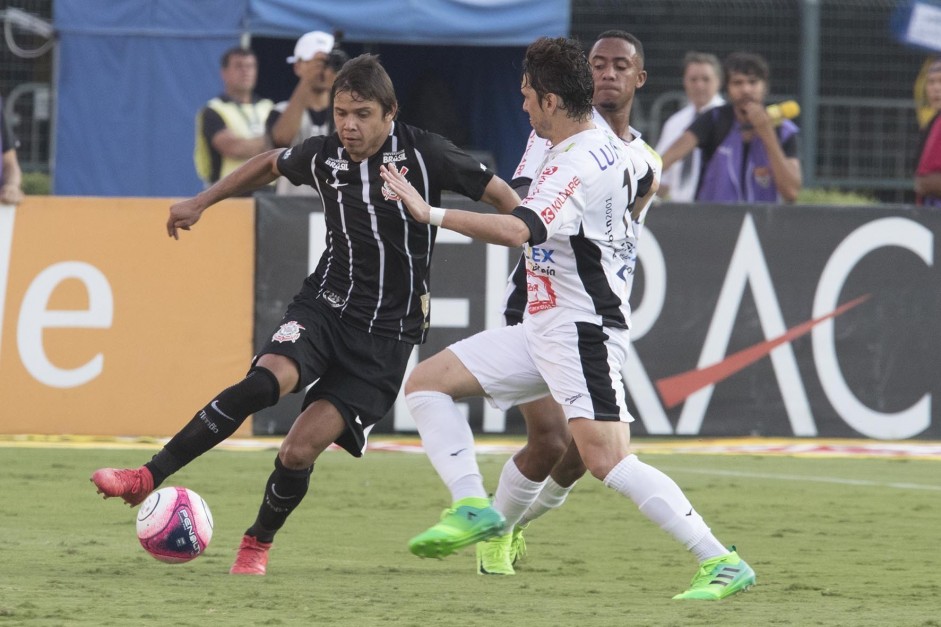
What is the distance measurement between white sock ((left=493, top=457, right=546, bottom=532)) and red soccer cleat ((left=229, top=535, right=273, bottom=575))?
3.26 ft

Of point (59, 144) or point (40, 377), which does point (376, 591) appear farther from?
point (59, 144)

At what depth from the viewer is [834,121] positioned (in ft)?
65.7

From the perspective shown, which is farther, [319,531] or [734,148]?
[734,148]

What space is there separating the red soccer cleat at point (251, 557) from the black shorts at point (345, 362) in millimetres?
513

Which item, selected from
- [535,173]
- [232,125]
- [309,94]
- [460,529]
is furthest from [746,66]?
[460,529]

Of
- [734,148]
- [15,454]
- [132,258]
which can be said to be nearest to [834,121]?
[734,148]

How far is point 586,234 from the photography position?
20.9 ft

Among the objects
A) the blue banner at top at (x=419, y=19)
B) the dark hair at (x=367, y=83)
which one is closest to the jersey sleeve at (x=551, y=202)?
the dark hair at (x=367, y=83)

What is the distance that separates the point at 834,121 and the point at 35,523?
13.8 meters

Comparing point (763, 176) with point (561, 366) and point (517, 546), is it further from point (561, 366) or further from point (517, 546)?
point (561, 366)

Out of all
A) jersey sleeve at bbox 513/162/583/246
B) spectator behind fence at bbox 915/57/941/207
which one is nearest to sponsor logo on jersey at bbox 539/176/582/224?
jersey sleeve at bbox 513/162/583/246

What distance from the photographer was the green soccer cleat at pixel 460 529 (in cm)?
607

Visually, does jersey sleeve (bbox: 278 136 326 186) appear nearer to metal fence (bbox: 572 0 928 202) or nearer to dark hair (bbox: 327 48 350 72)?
dark hair (bbox: 327 48 350 72)

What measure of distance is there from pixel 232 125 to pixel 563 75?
697 cm
